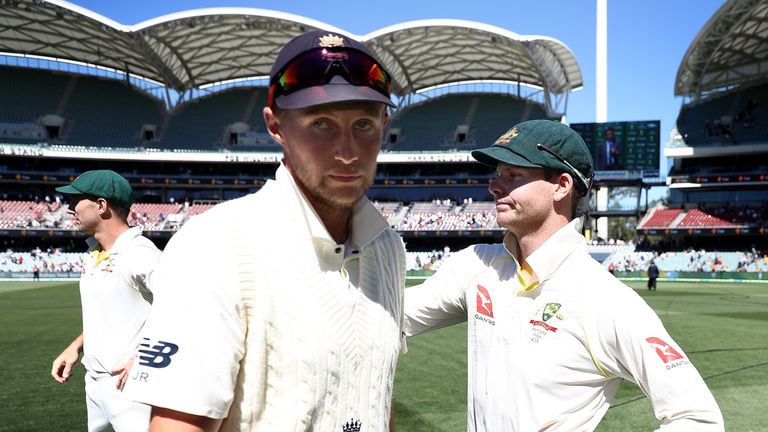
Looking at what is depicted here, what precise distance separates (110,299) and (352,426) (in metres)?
3.11

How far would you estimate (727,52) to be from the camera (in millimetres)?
50219

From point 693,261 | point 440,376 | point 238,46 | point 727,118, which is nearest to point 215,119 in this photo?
point 238,46

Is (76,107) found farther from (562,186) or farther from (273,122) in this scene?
(273,122)

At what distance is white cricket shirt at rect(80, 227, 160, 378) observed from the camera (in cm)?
417

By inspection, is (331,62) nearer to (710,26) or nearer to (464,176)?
(710,26)

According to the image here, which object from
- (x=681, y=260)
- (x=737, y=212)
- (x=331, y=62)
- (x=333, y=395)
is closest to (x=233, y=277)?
Answer: (x=333, y=395)

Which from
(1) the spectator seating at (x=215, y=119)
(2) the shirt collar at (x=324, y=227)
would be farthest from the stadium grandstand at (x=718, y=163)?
(2) the shirt collar at (x=324, y=227)

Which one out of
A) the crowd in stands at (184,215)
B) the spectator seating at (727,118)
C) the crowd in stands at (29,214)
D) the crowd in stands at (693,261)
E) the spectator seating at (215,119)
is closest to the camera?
the crowd in stands at (693,261)

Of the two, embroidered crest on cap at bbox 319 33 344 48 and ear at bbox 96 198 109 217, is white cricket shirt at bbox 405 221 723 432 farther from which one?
ear at bbox 96 198 109 217

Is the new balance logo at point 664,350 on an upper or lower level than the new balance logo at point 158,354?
lower

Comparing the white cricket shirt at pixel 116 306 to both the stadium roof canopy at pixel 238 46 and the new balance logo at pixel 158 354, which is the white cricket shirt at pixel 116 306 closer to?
the new balance logo at pixel 158 354

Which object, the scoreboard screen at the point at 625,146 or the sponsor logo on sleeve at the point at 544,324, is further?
the scoreboard screen at the point at 625,146

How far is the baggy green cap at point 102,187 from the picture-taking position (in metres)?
4.39

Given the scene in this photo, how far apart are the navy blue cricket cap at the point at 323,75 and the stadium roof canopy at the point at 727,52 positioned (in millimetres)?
46998
